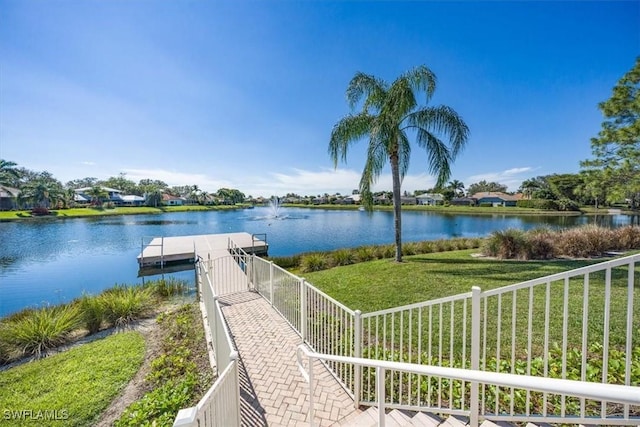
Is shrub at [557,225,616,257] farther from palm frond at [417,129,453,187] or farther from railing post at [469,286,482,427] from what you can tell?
railing post at [469,286,482,427]

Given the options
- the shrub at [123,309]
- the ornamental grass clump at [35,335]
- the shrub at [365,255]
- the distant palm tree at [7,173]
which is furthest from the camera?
the distant palm tree at [7,173]

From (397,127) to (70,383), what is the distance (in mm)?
9966

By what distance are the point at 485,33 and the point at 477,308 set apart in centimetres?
989

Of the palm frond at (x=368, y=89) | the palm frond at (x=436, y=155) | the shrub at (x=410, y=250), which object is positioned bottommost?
the shrub at (x=410, y=250)

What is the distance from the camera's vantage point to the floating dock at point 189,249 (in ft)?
43.3

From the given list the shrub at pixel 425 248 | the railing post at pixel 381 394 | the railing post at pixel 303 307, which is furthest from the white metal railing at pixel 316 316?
the shrub at pixel 425 248

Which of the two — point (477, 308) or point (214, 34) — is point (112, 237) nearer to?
point (214, 34)

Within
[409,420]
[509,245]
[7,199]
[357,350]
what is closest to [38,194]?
[7,199]

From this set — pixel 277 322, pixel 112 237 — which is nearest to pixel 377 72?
pixel 277 322

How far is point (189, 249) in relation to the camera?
14789 mm

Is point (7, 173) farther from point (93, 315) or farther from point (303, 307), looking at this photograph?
point (303, 307)

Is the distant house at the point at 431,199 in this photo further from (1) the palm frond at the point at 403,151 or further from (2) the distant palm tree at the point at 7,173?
(2) the distant palm tree at the point at 7,173

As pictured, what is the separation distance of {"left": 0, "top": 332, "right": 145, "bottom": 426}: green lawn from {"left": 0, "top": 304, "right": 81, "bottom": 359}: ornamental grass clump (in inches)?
28.4

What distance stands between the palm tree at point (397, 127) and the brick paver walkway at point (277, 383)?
228 inches
